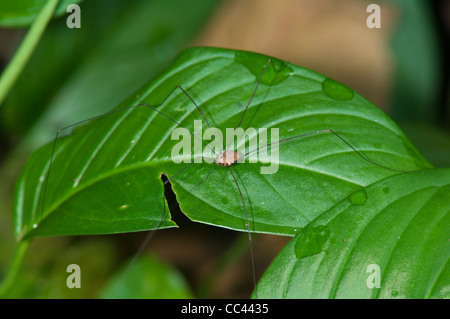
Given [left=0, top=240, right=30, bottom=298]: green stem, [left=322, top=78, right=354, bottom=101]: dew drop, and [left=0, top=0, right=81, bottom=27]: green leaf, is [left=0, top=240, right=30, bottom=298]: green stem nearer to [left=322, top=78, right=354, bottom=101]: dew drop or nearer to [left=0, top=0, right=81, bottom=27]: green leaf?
[left=0, top=0, right=81, bottom=27]: green leaf

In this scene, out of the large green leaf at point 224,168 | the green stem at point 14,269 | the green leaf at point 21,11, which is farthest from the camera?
the green leaf at point 21,11

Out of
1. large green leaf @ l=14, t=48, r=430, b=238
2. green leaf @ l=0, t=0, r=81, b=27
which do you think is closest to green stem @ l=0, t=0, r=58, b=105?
green leaf @ l=0, t=0, r=81, b=27

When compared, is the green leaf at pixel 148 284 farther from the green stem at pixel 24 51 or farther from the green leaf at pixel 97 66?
the green leaf at pixel 97 66

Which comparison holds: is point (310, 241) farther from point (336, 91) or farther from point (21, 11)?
point (21, 11)

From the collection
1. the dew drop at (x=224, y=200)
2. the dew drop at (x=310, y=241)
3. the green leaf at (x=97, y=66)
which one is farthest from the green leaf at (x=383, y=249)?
the green leaf at (x=97, y=66)

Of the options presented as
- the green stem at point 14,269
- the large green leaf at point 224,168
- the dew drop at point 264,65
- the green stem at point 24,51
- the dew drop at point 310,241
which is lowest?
→ the green stem at point 14,269

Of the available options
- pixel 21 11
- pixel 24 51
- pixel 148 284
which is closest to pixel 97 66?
pixel 21 11

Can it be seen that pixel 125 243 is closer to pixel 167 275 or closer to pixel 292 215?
pixel 167 275
